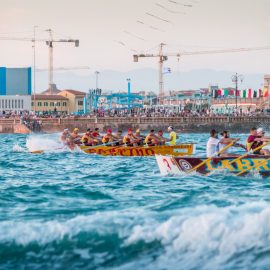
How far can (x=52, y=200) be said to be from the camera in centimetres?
1942

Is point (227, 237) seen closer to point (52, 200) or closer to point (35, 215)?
point (35, 215)

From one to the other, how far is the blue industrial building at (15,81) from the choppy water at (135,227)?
378ft

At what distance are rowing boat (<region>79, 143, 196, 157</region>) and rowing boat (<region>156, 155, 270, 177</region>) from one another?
1188 centimetres

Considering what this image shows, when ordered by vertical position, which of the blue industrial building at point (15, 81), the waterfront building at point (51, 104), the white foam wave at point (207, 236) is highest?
the blue industrial building at point (15, 81)

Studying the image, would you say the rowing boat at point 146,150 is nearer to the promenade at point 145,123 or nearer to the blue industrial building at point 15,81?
the promenade at point 145,123

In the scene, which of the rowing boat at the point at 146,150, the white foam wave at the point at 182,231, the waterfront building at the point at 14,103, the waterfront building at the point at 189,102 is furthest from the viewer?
the waterfront building at the point at 189,102

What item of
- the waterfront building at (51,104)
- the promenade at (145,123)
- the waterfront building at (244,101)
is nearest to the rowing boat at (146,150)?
the promenade at (145,123)

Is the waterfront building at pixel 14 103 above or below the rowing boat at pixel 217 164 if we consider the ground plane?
above

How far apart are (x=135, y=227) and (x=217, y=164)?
1177cm

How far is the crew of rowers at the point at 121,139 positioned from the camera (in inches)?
1554

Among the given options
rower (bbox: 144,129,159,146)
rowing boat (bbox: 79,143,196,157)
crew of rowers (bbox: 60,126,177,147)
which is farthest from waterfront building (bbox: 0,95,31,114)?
rower (bbox: 144,129,159,146)

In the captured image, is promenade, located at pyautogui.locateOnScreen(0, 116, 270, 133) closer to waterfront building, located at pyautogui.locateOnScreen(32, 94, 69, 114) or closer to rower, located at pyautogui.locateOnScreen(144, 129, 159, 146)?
waterfront building, located at pyautogui.locateOnScreen(32, 94, 69, 114)

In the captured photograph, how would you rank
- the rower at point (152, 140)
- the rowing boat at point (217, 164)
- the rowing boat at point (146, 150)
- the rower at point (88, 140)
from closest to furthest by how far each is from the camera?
the rowing boat at point (217, 164), the rowing boat at point (146, 150), the rower at point (152, 140), the rower at point (88, 140)

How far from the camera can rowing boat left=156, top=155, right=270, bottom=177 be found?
25.4 m
